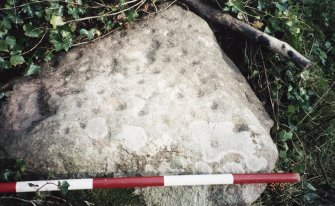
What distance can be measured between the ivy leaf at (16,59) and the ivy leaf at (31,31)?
18 cm

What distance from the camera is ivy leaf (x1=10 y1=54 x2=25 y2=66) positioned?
270 centimetres

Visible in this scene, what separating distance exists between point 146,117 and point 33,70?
1.01 meters

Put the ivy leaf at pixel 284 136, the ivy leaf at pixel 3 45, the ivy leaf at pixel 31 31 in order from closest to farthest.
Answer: the ivy leaf at pixel 3 45 < the ivy leaf at pixel 31 31 < the ivy leaf at pixel 284 136

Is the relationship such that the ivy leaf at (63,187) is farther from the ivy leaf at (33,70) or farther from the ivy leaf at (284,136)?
the ivy leaf at (284,136)

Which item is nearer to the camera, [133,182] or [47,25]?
[133,182]

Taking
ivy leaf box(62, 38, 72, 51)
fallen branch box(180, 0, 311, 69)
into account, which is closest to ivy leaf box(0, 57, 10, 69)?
ivy leaf box(62, 38, 72, 51)

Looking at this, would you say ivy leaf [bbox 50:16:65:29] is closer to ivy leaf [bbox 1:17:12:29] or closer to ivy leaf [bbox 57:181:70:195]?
ivy leaf [bbox 1:17:12:29]

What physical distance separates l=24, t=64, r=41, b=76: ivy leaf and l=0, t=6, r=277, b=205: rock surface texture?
0.18 feet

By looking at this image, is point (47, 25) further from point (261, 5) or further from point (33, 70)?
point (261, 5)

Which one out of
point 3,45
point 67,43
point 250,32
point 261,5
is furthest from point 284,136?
point 3,45

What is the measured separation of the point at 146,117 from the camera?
250 centimetres

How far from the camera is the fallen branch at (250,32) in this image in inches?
115

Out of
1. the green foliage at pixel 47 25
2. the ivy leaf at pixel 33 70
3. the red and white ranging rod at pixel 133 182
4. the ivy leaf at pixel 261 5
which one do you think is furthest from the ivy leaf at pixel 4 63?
the ivy leaf at pixel 261 5

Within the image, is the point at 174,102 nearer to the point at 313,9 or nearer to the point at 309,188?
the point at 309,188
